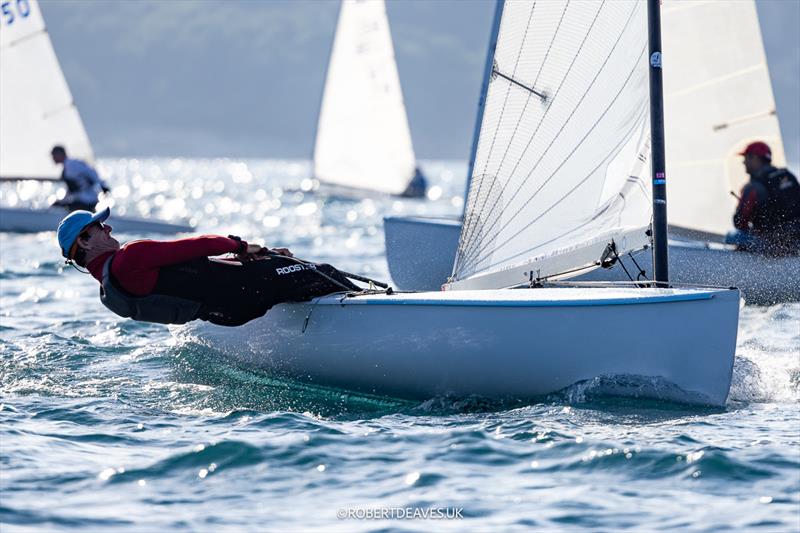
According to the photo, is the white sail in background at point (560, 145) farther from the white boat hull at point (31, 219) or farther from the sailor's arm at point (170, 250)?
the white boat hull at point (31, 219)

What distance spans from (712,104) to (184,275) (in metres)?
4.80

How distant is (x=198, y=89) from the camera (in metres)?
197

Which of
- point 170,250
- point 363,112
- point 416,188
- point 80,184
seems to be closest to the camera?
point 170,250

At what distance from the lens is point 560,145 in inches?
223

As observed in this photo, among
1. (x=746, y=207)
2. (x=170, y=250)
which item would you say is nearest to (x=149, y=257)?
(x=170, y=250)

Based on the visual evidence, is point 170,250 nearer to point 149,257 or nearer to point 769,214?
point 149,257

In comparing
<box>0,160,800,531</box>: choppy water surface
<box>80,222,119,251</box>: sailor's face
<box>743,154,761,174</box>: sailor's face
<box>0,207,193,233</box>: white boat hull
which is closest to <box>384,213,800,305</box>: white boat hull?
<box>743,154,761,174</box>: sailor's face

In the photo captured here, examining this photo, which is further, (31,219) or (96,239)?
(31,219)

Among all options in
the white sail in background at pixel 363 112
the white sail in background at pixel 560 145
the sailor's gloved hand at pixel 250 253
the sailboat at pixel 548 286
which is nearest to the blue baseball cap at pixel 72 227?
the sailor's gloved hand at pixel 250 253

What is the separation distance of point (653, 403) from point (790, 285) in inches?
155

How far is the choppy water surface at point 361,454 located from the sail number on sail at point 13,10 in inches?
334

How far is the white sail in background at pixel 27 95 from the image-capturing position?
14.0 m

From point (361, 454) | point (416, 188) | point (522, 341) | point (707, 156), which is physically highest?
point (707, 156)

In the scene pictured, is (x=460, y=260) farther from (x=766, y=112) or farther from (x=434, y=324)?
(x=766, y=112)
